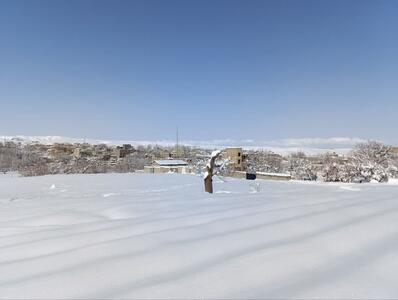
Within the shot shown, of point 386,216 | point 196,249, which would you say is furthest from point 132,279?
point 386,216

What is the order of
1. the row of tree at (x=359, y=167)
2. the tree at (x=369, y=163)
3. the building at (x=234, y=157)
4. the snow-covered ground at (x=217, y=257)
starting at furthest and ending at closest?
the row of tree at (x=359, y=167) → the tree at (x=369, y=163) → the building at (x=234, y=157) → the snow-covered ground at (x=217, y=257)

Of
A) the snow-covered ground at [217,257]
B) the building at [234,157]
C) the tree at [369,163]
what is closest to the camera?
the snow-covered ground at [217,257]

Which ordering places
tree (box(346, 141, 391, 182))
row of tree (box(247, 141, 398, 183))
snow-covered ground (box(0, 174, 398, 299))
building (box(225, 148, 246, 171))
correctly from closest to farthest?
snow-covered ground (box(0, 174, 398, 299))
building (box(225, 148, 246, 171))
tree (box(346, 141, 391, 182))
row of tree (box(247, 141, 398, 183))

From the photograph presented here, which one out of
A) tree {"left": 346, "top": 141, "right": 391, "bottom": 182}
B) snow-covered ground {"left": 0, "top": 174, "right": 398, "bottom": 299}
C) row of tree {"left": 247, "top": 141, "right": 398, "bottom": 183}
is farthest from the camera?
row of tree {"left": 247, "top": 141, "right": 398, "bottom": 183}

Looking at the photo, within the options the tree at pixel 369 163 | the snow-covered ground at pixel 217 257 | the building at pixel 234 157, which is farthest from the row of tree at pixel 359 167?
the snow-covered ground at pixel 217 257

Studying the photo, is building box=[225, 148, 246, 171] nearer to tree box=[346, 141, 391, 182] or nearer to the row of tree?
the row of tree

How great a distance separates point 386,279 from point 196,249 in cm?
60

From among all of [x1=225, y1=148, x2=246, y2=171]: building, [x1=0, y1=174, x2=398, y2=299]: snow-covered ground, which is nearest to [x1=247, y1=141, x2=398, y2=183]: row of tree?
[x1=225, y1=148, x2=246, y2=171]: building

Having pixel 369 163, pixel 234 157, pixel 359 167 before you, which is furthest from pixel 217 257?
pixel 369 163

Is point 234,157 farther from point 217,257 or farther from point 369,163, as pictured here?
point 217,257

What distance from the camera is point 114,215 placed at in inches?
A: 79.9

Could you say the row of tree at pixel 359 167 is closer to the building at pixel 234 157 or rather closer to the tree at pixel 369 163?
the tree at pixel 369 163

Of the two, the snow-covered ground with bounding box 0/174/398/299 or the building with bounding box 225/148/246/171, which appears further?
the building with bounding box 225/148/246/171

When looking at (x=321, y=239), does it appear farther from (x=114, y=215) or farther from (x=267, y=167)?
(x=267, y=167)
